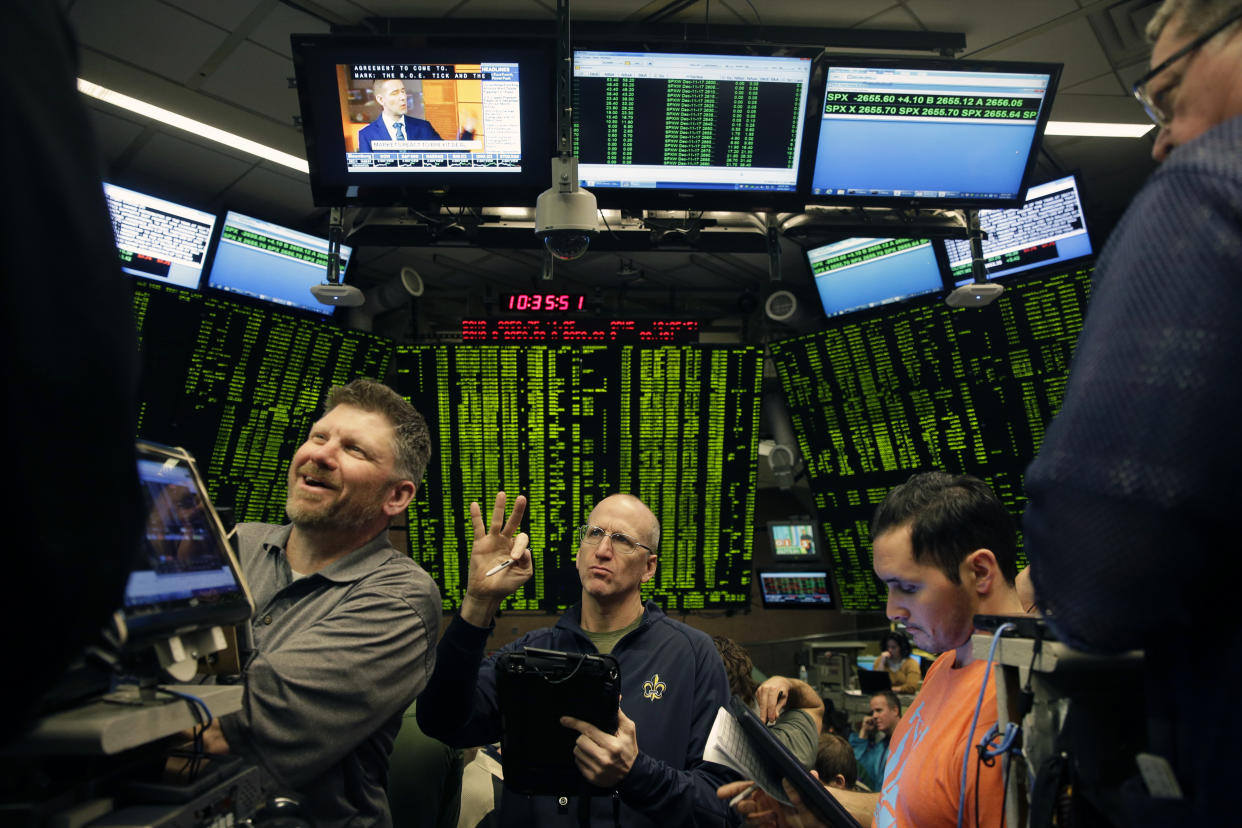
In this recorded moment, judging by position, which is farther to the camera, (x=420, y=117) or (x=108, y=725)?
(x=420, y=117)

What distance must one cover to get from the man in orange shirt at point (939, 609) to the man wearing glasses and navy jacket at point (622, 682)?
0.27 meters

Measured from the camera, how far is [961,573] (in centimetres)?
172

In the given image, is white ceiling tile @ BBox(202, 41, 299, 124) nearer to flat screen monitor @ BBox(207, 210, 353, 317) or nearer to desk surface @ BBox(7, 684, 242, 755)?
flat screen monitor @ BBox(207, 210, 353, 317)

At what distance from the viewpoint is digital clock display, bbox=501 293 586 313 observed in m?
4.97

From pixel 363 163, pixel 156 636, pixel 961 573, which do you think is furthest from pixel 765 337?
pixel 156 636

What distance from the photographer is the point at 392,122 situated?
9.66ft

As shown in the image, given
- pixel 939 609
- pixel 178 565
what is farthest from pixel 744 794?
pixel 178 565

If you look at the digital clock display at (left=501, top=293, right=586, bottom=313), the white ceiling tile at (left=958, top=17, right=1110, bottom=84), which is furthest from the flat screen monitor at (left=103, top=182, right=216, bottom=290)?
the white ceiling tile at (left=958, top=17, right=1110, bottom=84)

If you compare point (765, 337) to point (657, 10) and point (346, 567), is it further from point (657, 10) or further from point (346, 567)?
point (346, 567)

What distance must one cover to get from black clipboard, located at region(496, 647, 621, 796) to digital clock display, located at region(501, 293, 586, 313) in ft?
11.1

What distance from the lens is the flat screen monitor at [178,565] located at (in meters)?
0.94

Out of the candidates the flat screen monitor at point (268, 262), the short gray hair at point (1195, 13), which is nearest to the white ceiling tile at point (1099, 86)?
the short gray hair at point (1195, 13)

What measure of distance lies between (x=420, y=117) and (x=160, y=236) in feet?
8.33

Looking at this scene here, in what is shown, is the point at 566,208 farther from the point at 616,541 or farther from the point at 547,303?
the point at 547,303
